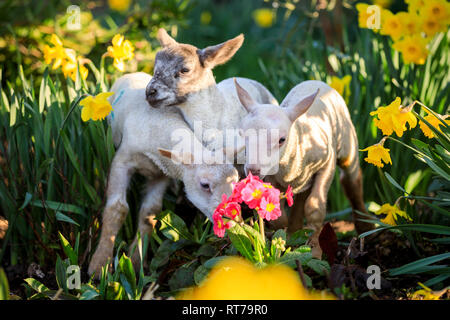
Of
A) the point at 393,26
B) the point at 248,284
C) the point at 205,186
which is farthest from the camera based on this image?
the point at 393,26

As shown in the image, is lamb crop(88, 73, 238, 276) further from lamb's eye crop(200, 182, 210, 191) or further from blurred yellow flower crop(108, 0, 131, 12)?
blurred yellow flower crop(108, 0, 131, 12)

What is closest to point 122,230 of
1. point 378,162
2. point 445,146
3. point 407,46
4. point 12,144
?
point 12,144

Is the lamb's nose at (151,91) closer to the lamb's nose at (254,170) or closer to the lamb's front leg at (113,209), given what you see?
the lamb's front leg at (113,209)

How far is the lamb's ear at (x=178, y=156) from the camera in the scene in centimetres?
273

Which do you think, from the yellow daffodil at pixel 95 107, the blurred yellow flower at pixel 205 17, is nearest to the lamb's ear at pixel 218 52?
the yellow daffodil at pixel 95 107

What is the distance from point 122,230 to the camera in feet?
11.1

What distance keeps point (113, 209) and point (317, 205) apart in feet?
3.57

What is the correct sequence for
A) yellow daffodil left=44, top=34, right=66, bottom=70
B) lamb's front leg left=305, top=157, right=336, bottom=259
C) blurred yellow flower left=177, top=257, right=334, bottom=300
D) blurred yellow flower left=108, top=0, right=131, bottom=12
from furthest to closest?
blurred yellow flower left=108, top=0, right=131, bottom=12 < yellow daffodil left=44, top=34, right=66, bottom=70 < lamb's front leg left=305, top=157, right=336, bottom=259 < blurred yellow flower left=177, top=257, right=334, bottom=300

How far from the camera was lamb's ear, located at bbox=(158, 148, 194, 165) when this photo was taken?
108 inches

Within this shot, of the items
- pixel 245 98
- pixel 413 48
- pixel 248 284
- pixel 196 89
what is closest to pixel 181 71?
pixel 196 89

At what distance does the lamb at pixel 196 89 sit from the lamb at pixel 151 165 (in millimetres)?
103

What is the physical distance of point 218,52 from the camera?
118 inches

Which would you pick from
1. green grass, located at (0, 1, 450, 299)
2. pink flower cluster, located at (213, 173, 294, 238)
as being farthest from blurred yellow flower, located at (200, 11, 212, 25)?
pink flower cluster, located at (213, 173, 294, 238)

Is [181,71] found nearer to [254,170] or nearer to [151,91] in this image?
[151,91]
